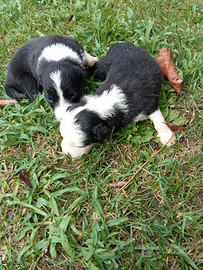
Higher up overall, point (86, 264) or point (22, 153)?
point (22, 153)

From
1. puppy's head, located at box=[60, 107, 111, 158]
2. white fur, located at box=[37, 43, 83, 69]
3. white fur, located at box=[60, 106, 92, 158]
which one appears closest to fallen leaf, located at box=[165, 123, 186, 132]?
puppy's head, located at box=[60, 107, 111, 158]

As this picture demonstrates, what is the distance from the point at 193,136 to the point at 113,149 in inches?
42.5

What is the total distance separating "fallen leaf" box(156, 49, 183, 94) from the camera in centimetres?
357

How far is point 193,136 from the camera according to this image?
3.19 m

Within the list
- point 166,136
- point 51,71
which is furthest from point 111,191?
point 51,71

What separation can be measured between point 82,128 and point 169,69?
179 cm

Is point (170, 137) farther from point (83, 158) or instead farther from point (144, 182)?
point (83, 158)

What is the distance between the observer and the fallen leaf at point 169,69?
357 cm

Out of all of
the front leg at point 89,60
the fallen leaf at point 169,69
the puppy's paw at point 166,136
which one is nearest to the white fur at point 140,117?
the puppy's paw at point 166,136

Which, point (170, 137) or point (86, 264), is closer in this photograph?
point (86, 264)

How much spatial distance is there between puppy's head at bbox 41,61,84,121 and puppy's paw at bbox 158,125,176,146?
4.37 feet

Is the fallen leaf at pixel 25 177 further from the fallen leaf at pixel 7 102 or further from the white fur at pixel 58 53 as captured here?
the white fur at pixel 58 53

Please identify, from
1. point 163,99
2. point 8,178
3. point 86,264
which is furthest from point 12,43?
point 86,264

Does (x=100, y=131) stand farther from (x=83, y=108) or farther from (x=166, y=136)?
(x=166, y=136)
